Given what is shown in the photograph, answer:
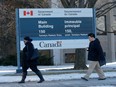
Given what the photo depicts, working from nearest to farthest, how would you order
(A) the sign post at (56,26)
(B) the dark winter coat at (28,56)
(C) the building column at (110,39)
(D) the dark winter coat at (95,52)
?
(B) the dark winter coat at (28,56), (D) the dark winter coat at (95,52), (A) the sign post at (56,26), (C) the building column at (110,39)

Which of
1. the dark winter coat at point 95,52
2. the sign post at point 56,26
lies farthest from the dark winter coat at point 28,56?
the sign post at point 56,26

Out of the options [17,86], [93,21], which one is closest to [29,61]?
[17,86]

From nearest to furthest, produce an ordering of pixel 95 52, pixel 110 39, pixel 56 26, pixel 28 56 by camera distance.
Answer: pixel 28 56
pixel 95 52
pixel 56 26
pixel 110 39

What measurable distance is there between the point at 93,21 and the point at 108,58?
665 inches

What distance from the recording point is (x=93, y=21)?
800 inches

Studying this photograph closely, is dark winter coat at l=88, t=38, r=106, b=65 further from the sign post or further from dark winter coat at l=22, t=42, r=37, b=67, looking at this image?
the sign post

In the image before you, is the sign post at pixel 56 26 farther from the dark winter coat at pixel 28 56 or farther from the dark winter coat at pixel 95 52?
the dark winter coat at pixel 95 52

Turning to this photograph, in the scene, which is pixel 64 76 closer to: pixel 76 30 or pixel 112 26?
pixel 76 30

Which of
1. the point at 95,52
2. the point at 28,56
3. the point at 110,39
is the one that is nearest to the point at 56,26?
the point at 95,52

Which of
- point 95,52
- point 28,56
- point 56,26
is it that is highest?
point 56,26

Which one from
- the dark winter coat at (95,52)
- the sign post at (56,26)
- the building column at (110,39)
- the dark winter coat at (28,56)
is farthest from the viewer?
the building column at (110,39)

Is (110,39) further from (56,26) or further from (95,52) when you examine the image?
(95,52)

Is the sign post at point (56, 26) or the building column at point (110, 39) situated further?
the building column at point (110, 39)

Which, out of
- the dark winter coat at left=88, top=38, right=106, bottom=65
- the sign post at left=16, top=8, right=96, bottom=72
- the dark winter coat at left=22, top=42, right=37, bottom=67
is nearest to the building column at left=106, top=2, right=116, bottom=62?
the sign post at left=16, top=8, right=96, bottom=72
